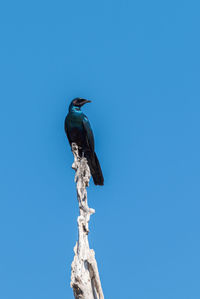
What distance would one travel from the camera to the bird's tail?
10.8m

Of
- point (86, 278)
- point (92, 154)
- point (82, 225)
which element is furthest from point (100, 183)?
point (86, 278)

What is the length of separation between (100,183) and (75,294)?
110 inches

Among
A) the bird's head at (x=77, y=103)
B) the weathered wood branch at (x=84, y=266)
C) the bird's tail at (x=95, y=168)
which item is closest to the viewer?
the weathered wood branch at (x=84, y=266)

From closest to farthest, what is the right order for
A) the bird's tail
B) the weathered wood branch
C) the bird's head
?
the weathered wood branch < the bird's tail < the bird's head

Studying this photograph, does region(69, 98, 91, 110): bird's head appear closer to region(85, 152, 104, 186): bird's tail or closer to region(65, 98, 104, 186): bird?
region(65, 98, 104, 186): bird

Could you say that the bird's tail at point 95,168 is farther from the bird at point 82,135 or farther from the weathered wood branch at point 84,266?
the weathered wood branch at point 84,266

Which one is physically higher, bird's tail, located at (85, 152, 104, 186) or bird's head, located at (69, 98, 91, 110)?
bird's head, located at (69, 98, 91, 110)

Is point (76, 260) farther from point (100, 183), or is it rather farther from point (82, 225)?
point (100, 183)

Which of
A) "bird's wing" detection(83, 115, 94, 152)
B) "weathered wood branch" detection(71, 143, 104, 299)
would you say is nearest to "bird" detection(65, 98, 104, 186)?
"bird's wing" detection(83, 115, 94, 152)

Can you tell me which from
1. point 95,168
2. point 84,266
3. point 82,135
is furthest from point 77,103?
point 84,266

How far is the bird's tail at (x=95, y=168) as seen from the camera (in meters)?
10.8

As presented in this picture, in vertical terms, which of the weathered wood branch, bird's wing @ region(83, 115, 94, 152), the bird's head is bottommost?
the weathered wood branch

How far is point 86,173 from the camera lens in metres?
10.0

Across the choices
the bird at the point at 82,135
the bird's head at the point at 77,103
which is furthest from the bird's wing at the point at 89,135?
the bird's head at the point at 77,103
